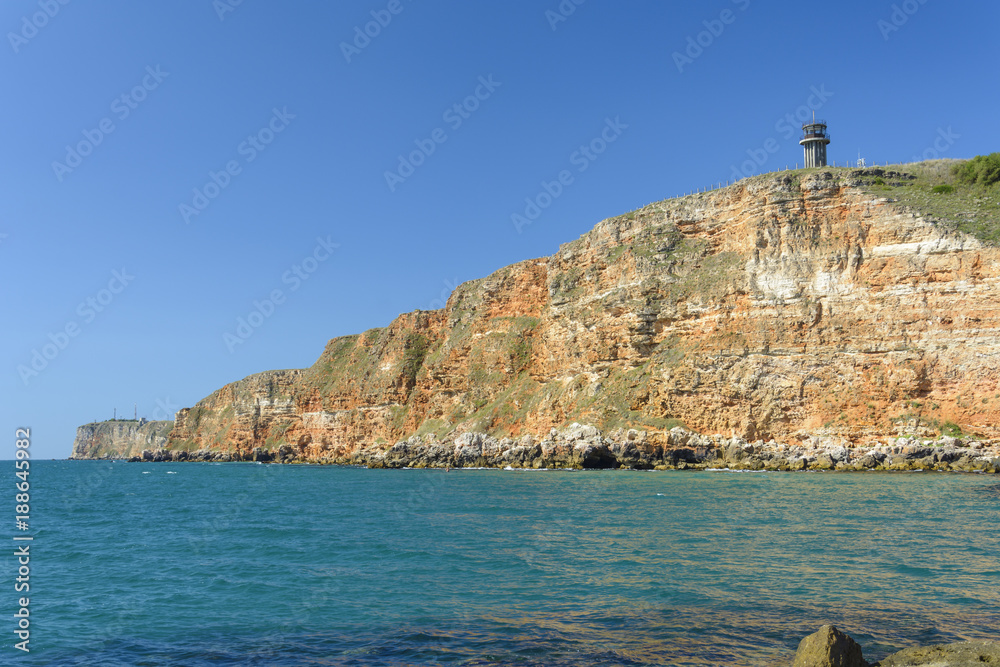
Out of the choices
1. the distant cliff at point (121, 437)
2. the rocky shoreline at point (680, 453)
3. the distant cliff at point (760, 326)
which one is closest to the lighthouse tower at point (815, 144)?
the distant cliff at point (760, 326)

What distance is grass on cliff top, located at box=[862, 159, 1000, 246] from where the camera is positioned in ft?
173

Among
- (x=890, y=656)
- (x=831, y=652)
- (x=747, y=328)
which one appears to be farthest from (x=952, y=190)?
(x=831, y=652)

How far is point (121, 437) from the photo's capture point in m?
189

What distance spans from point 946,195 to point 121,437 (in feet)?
656

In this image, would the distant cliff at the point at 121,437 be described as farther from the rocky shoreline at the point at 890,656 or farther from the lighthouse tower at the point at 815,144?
the rocky shoreline at the point at 890,656

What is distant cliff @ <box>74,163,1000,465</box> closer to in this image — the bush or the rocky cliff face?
the rocky cliff face

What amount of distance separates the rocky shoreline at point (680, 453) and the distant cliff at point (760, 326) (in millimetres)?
513

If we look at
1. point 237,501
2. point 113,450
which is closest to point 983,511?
point 237,501

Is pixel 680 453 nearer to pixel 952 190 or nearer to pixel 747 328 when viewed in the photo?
pixel 747 328

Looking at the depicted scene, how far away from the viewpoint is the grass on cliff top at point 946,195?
52719 mm

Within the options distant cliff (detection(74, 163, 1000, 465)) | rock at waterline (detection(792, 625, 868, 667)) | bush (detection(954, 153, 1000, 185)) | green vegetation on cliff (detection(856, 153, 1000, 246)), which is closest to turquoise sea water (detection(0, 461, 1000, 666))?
rock at waterline (detection(792, 625, 868, 667))

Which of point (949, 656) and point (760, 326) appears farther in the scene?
point (760, 326)

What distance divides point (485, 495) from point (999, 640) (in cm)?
2914

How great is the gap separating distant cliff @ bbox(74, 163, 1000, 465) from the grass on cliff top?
0.63ft
